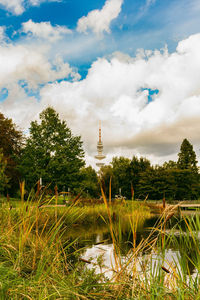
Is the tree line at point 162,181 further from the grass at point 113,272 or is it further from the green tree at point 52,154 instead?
the grass at point 113,272

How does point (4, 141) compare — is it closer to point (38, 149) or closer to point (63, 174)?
point (38, 149)

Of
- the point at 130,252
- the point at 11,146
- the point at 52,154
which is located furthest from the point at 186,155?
the point at 130,252

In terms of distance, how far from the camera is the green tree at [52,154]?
2267 cm

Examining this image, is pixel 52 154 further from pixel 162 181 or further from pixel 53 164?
pixel 162 181

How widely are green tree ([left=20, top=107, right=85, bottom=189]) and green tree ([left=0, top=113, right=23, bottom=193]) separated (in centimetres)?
101

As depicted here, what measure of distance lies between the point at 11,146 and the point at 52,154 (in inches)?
186

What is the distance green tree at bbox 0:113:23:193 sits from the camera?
23766 mm

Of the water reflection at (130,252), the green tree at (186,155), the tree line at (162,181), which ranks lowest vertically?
the water reflection at (130,252)

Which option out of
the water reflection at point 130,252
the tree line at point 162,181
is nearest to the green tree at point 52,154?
the tree line at point 162,181

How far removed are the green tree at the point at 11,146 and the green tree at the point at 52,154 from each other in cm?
101

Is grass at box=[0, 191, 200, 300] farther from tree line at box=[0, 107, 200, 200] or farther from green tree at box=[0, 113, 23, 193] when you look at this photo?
green tree at box=[0, 113, 23, 193]

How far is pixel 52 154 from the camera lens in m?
24.5

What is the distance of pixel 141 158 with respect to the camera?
35656 millimetres

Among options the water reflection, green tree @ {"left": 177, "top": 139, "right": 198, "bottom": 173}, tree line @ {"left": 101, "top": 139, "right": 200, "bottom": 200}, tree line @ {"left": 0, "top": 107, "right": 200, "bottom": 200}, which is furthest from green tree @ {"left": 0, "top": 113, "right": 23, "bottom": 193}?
green tree @ {"left": 177, "top": 139, "right": 198, "bottom": 173}
